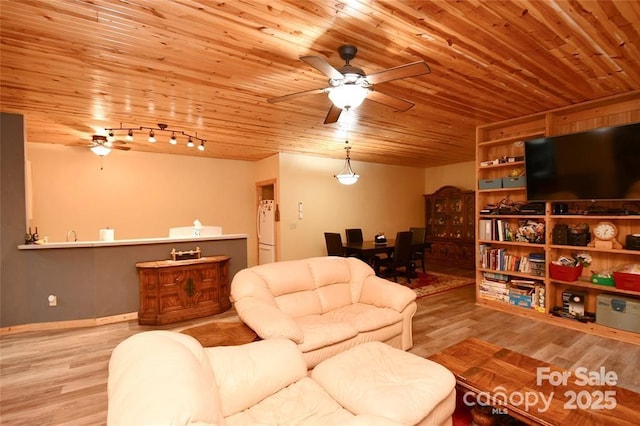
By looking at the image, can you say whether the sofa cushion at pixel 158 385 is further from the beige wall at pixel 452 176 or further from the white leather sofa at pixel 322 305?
the beige wall at pixel 452 176

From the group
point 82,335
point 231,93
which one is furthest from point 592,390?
point 82,335

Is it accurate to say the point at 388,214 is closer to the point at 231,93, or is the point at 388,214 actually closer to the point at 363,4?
the point at 231,93

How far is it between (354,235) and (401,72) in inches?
194

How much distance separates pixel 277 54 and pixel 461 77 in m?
1.73

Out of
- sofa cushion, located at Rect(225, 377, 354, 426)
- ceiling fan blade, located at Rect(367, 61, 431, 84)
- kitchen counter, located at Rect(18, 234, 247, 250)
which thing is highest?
ceiling fan blade, located at Rect(367, 61, 431, 84)

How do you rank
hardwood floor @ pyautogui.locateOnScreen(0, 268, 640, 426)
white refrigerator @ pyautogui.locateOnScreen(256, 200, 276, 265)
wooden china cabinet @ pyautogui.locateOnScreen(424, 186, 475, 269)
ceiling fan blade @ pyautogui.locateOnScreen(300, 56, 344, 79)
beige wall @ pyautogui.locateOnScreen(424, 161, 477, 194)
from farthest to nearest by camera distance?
1. beige wall @ pyautogui.locateOnScreen(424, 161, 477, 194)
2. wooden china cabinet @ pyautogui.locateOnScreen(424, 186, 475, 269)
3. white refrigerator @ pyautogui.locateOnScreen(256, 200, 276, 265)
4. hardwood floor @ pyautogui.locateOnScreen(0, 268, 640, 426)
5. ceiling fan blade @ pyautogui.locateOnScreen(300, 56, 344, 79)

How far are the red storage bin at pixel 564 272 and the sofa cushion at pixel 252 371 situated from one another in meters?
3.58

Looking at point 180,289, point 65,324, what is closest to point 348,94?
point 180,289

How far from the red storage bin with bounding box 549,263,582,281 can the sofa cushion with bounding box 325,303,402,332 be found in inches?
90.8

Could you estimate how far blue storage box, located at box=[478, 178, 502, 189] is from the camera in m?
4.33

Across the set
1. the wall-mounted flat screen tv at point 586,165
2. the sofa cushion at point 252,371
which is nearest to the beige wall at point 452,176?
the wall-mounted flat screen tv at point 586,165

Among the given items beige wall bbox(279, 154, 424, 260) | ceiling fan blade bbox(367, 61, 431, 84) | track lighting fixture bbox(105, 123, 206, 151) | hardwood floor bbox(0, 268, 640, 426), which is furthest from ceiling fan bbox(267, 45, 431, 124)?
beige wall bbox(279, 154, 424, 260)

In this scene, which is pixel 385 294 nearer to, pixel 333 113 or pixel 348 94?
pixel 333 113

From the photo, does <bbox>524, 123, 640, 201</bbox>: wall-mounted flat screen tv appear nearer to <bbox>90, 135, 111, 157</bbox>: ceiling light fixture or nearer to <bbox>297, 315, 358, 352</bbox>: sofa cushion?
<bbox>297, 315, 358, 352</bbox>: sofa cushion
